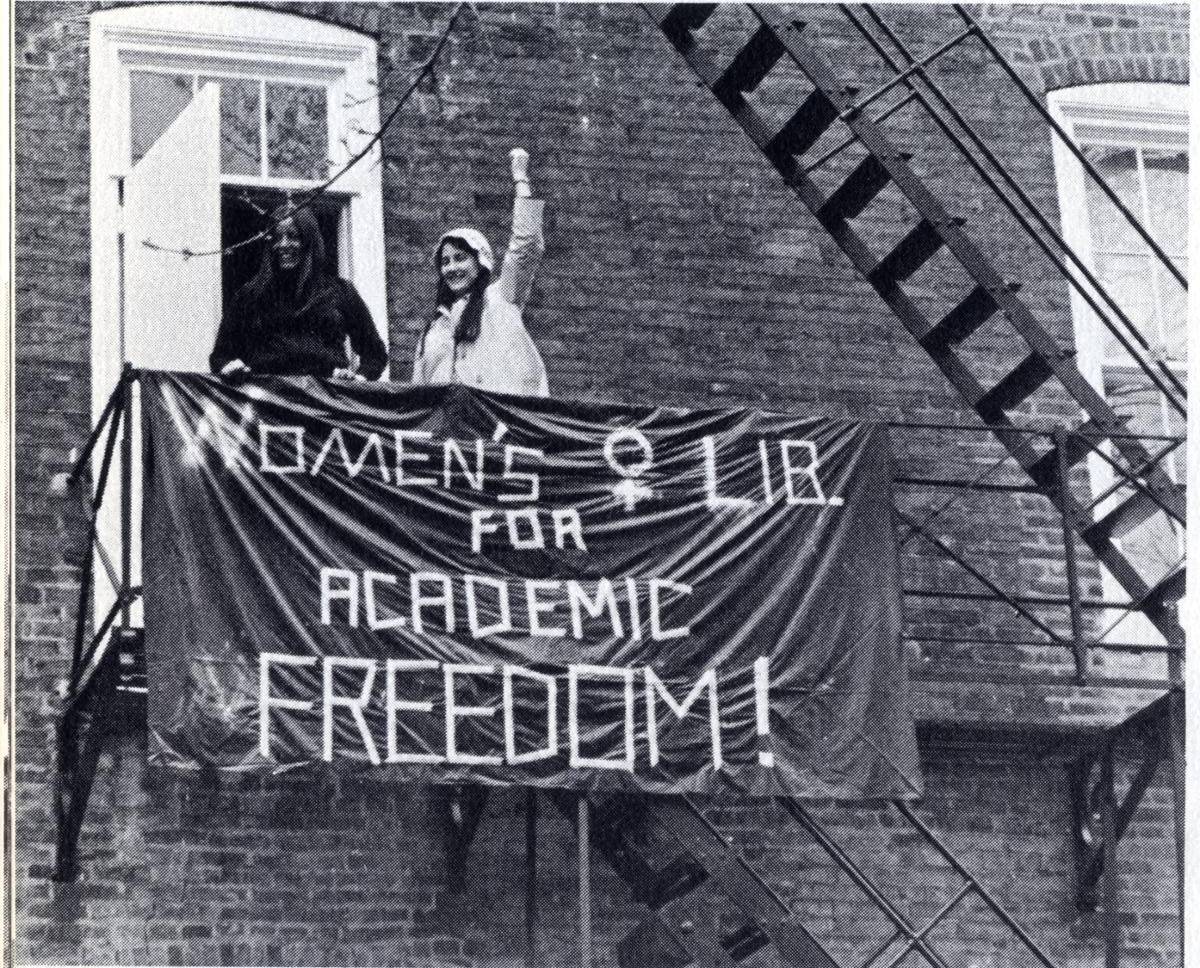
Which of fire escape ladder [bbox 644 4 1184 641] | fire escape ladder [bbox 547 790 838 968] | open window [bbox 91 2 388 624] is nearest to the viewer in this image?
fire escape ladder [bbox 547 790 838 968]

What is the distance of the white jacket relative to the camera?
1205 cm

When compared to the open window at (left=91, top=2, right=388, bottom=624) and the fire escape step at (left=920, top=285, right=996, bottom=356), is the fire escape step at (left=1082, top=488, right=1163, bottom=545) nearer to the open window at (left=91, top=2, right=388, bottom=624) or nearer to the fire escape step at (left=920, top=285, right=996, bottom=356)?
the fire escape step at (left=920, top=285, right=996, bottom=356)

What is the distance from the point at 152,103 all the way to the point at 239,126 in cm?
41

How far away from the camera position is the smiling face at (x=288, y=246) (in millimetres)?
11953

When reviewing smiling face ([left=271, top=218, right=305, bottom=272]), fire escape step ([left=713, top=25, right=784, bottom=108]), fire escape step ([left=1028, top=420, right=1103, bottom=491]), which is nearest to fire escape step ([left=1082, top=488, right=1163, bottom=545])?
fire escape step ([left=1028, top=420, right=1103, bottom=491])

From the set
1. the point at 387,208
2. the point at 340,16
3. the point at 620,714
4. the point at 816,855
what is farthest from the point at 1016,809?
the point at 340,16

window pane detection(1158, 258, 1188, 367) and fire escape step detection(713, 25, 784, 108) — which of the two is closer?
fire escape step detection(713, 25, 784, 108)

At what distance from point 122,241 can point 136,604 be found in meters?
1.61

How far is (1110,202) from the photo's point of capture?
13.7 metres

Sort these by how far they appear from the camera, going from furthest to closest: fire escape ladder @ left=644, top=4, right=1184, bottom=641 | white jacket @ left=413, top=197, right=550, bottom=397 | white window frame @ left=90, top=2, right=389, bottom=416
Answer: white window frame @ left=90, top=2, right=389, bottom=416, white jacket @ left=413, top=197, right=550, bottom=397, fire escape ladder @ left=644, top=4, right=1184, bottom=641

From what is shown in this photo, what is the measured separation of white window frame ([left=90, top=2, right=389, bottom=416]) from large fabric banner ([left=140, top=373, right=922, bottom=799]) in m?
1.29

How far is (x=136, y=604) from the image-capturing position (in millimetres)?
11906

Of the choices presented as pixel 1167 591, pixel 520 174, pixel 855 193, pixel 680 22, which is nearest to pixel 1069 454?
pixel 1167 591

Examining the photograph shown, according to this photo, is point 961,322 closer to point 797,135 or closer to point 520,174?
point 797,135
